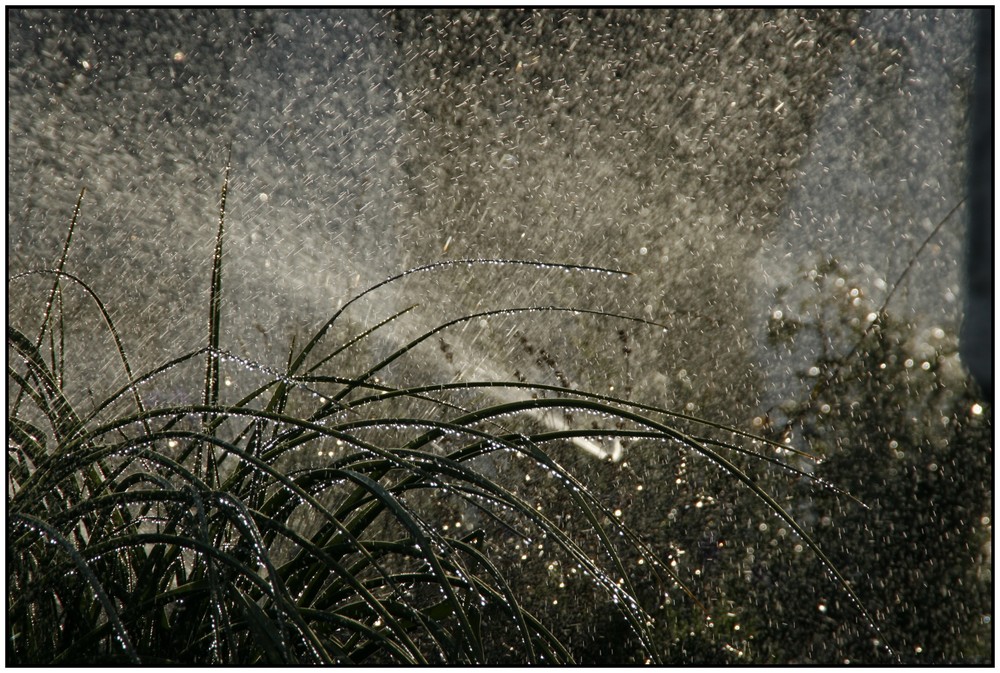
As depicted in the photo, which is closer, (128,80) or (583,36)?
(128,80)

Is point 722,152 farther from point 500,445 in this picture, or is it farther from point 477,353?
point 500,445

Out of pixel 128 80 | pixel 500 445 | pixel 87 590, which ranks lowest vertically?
pixel 87 590

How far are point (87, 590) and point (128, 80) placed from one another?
1.73 meters

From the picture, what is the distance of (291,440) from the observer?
0.67 m

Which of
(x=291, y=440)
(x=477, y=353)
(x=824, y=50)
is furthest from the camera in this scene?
(x=824, y=50)

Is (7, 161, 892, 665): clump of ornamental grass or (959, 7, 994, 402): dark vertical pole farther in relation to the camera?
(959, 7, 994, 402): dark vertical pole

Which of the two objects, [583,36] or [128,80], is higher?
[583,36]

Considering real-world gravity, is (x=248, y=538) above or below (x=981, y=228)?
below

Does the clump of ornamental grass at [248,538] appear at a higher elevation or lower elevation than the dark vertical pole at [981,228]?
lower

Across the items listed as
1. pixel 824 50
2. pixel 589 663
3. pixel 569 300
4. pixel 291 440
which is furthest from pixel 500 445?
pixel 824 50

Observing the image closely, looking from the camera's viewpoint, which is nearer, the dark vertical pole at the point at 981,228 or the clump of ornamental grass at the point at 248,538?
the clump of ornamental grass at the point at 248,538

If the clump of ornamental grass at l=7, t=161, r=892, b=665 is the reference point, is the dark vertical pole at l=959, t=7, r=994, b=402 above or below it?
above

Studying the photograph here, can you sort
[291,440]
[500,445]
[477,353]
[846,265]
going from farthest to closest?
[846,265], [477,353], [291,440], [500,445]

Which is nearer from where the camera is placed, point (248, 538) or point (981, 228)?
point (248, 538)
